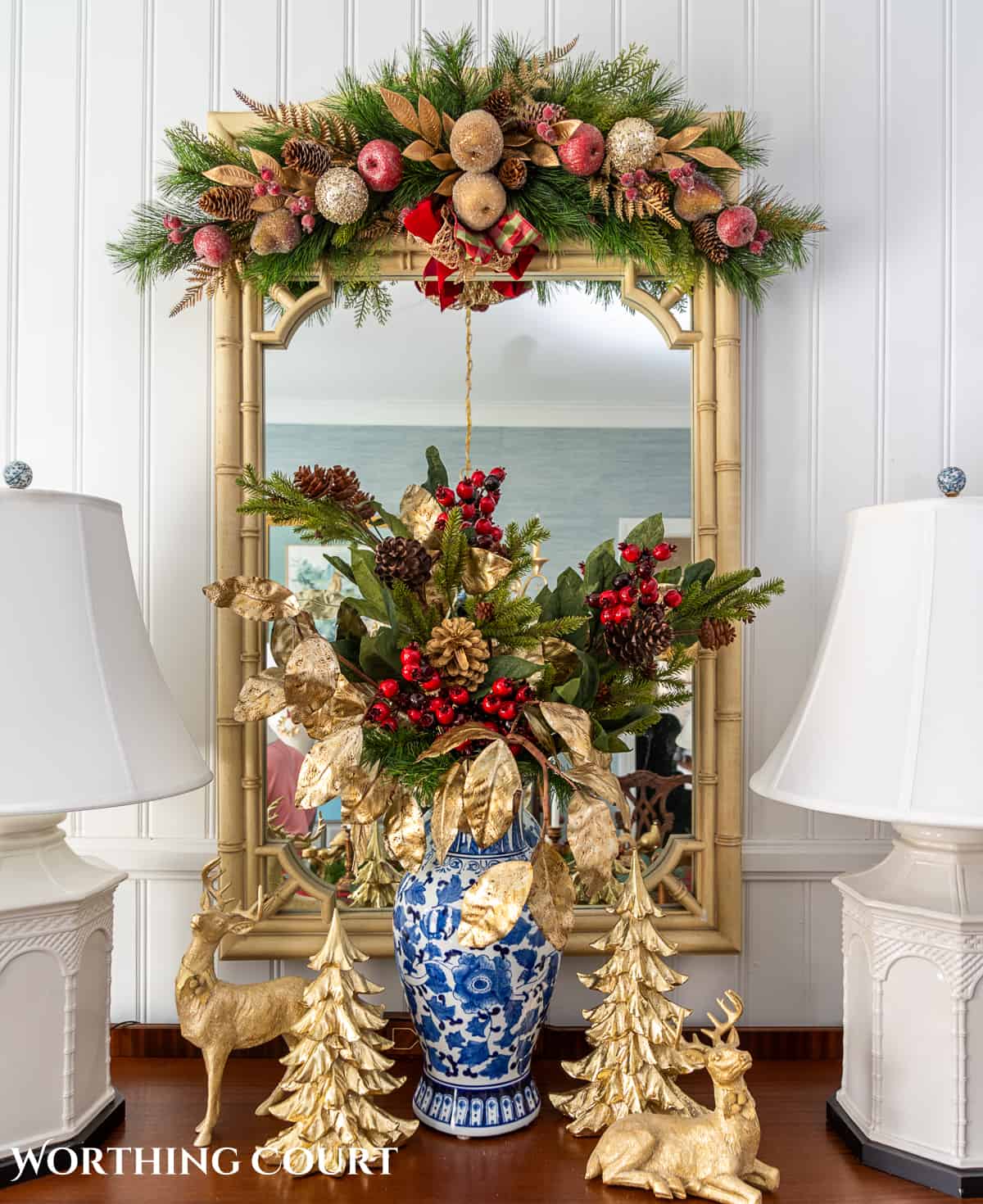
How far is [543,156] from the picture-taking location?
0.97 metres

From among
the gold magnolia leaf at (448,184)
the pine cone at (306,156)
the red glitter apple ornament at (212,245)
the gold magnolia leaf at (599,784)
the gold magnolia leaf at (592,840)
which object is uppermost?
the pine cone at (306,156)

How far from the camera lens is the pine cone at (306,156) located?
→ 0.95 meters

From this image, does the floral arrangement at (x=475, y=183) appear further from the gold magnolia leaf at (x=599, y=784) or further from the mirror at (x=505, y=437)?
the gold magnolia leaf at (x=599, y=784)

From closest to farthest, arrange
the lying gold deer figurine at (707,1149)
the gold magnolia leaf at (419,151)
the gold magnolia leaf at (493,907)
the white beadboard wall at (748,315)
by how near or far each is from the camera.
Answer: the gold magnolia leaf at (493,907)
the lying gold deer figurine at (707,1149)
the gold magnolia leaf at (419,151)
the white beadboard wall at (748,315)

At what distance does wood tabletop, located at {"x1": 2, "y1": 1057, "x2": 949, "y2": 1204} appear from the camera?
28.7 inches

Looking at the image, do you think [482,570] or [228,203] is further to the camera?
[228,203]

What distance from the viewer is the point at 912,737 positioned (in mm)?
739

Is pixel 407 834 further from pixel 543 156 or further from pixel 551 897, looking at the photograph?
pixel 543 156

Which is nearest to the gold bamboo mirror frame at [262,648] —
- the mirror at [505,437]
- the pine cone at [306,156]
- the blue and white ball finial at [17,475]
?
the mirror at [505,437]

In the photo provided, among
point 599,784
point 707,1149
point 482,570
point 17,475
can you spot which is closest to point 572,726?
point 599,784

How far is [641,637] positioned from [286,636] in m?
0.32

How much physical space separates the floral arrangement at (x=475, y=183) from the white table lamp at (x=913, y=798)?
0.42 m

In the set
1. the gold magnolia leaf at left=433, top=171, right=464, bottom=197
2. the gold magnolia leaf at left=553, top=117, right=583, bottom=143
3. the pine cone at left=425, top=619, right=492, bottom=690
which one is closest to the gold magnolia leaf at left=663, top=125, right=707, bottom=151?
the gold magnolia leaf at left=553, top=117, right=583, bottom=143

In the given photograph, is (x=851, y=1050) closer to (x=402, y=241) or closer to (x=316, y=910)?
(x=316, y=910)
